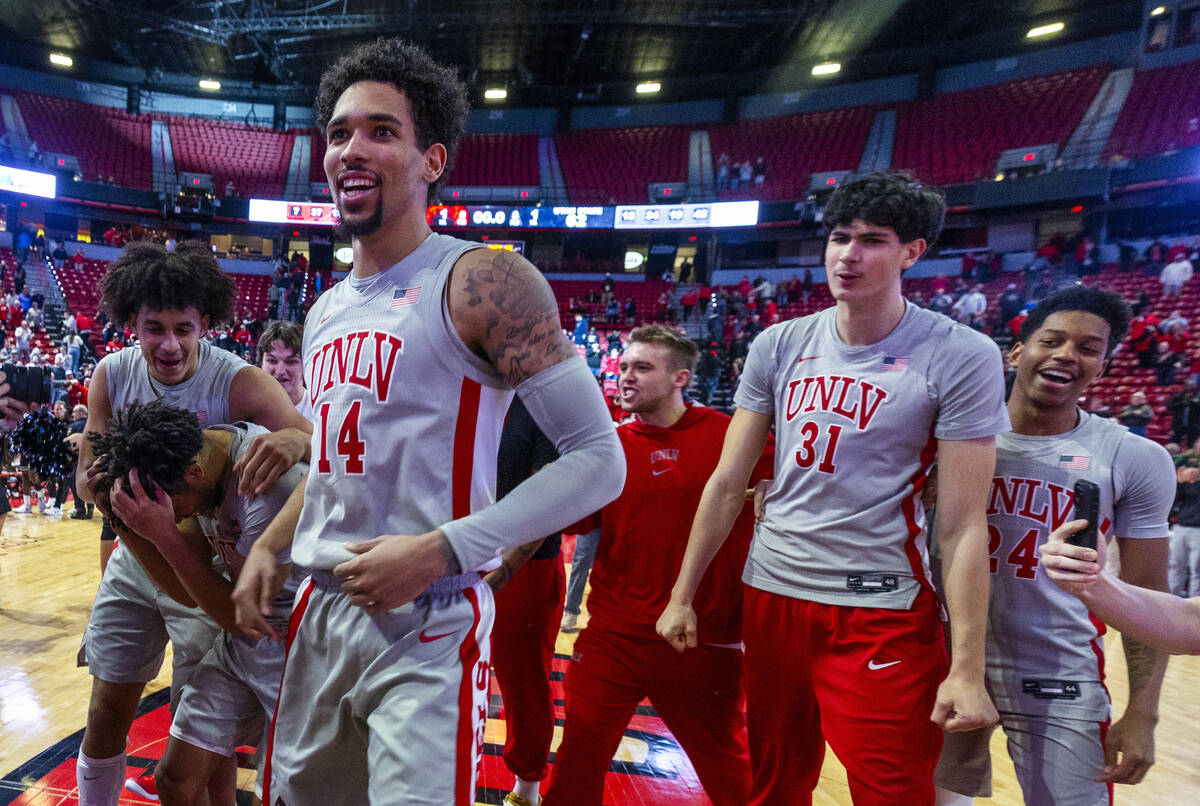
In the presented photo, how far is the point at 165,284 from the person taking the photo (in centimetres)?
244

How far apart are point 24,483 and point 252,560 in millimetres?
7864

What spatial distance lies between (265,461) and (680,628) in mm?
1222

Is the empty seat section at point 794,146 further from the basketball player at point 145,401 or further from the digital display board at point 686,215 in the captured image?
the basketball player at point 145,401

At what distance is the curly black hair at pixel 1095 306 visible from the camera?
2053 millimetres

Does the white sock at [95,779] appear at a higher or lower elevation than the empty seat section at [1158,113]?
lower

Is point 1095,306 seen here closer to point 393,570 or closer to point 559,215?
point 393,570

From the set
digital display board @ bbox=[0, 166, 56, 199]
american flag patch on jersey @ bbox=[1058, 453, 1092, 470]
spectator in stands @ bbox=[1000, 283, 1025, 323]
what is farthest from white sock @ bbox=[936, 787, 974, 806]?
digital display board @ bbox=[0, 166, 56, 199]

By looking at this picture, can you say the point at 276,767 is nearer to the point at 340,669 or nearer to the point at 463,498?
the point at 340,669

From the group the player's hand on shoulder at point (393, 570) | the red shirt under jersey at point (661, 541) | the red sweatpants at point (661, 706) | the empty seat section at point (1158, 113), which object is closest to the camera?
the player's hand on shoulder at point (393, 570)

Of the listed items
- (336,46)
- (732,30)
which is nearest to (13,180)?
(336,46)

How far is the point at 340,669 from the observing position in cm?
139

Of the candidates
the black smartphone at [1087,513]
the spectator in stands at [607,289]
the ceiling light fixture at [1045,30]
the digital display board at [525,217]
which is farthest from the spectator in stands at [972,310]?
the black smartphone at [1087,513]

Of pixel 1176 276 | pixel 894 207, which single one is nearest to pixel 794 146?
pixel 1176 276

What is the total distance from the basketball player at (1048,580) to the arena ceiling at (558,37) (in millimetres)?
20094
